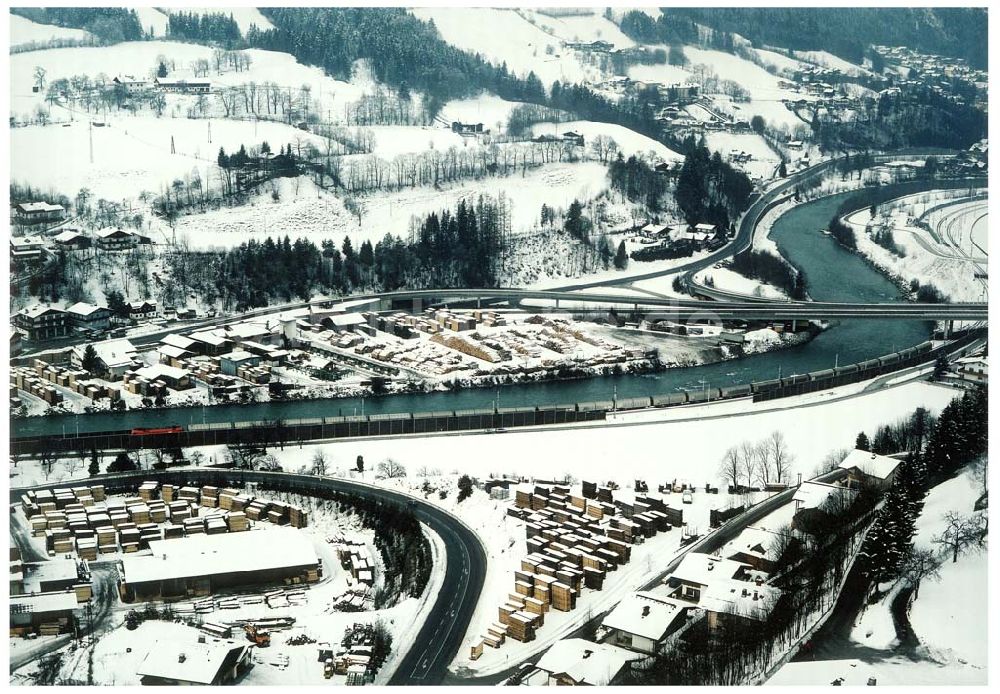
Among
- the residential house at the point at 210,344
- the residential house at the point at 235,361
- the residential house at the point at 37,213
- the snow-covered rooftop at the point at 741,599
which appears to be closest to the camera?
the snow-covered rooftop at the point at 741,599

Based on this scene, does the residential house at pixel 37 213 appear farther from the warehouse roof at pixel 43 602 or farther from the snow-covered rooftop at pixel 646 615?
the snow-covered rooftop at pixel 646 615

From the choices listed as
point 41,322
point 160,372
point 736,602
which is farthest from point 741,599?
point 41,322

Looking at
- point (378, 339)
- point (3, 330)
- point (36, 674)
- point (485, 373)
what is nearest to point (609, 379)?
point (485, 373)

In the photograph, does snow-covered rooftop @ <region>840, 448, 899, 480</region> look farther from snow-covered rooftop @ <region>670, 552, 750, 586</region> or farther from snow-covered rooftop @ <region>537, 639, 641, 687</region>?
snow-covered rooftop @ <region>537, 639, 641, 687</region>

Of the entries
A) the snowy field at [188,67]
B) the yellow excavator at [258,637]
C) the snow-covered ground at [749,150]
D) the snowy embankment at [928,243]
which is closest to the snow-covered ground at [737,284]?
the snowy embankment at [928,243]

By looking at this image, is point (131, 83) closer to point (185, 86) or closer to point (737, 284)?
point (185, 86)

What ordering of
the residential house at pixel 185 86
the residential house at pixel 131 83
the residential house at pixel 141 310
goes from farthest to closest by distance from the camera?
the residential house at pixel 185 86 < the residential house at pixel 131 83 < the residential house at pixel 141 310
